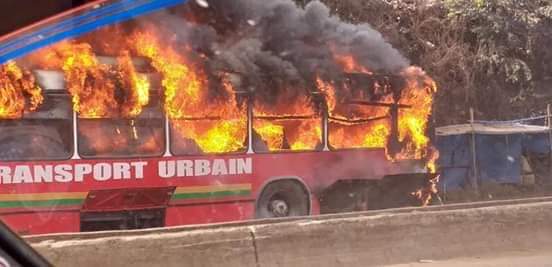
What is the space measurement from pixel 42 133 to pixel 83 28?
1.62 m

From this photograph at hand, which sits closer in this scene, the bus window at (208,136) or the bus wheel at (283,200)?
the bus window at (208,136)

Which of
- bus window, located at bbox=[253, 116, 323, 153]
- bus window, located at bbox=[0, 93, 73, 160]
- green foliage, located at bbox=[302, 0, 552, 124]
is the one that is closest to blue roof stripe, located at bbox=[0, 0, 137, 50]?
bus window, located at bbox=[0, 93, 73, 160]

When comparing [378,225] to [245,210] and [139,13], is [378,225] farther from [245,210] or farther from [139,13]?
[139,13]

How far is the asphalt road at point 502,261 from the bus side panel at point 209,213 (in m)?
3.05

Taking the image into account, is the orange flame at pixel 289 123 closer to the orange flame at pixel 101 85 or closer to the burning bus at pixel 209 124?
the burning bus at pixel 209 124

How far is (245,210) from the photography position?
9547 mm

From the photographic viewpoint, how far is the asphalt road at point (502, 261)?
6887 millimetres

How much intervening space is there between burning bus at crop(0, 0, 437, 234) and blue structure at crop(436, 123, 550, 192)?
0.95 metres

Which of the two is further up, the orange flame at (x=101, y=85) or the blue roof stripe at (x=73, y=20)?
the blue roof stripe at (x=73, y=20)

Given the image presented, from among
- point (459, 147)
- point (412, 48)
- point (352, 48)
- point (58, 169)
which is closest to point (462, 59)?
point (412, 48)

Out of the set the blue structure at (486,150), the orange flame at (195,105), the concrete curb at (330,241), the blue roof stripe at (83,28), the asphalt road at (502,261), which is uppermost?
the blue roof stripe at (83,28)

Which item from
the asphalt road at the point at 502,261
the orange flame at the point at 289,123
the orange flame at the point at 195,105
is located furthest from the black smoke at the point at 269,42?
the asphalt road at the point at 502,261

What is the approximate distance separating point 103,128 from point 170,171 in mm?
993

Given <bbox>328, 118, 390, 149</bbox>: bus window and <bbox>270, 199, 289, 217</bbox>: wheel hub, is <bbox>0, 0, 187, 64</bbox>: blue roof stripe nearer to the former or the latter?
<bbox>328, 118, 390, 149</bbox>: bus window
